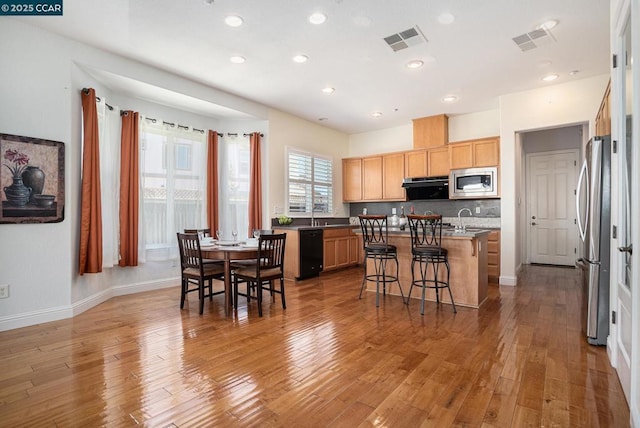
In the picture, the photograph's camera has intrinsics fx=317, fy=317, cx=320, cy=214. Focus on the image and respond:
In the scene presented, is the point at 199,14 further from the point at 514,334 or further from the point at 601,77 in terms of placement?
the point at 601,77

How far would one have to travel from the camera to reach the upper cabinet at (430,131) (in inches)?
246

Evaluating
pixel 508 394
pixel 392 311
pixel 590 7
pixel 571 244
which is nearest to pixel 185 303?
pixel 392 311

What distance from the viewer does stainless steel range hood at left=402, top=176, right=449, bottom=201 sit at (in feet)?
20.2

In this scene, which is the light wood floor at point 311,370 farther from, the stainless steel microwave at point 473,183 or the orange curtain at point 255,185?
the stainless steel microwave at point 473,183

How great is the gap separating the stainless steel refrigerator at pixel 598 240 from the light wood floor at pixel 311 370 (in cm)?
24

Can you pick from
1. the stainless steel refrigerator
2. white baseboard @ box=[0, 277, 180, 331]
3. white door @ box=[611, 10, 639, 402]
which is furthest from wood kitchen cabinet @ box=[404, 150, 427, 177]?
white baseboard @ box=[0, 277, 180, 331]

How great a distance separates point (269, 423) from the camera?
1.71 meters

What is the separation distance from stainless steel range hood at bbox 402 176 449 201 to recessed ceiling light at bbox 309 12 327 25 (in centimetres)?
396

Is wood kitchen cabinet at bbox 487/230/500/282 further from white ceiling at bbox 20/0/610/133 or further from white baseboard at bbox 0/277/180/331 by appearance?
white baseboard at bbox 0/277/180/331

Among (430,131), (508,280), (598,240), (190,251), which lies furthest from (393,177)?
(190,251)

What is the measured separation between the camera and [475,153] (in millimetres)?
5766

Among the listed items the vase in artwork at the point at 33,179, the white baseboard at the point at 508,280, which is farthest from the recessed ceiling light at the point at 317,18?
the white baseboard at the point at 508,280

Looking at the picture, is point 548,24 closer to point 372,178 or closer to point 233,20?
point 233,20

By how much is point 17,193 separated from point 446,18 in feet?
15.0
